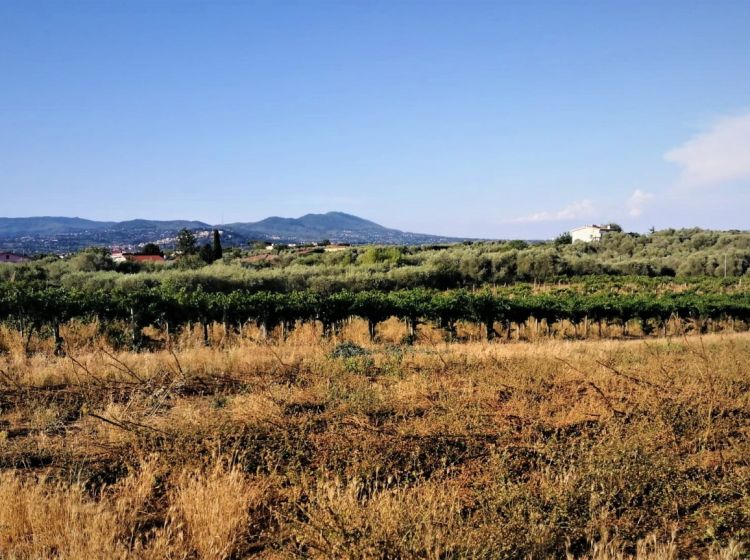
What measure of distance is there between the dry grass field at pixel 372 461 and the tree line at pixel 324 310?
19.9 ft

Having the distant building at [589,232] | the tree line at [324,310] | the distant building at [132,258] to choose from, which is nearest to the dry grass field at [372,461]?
the tree line at [324,310]

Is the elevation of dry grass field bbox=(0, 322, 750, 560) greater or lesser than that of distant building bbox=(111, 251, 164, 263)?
lesser

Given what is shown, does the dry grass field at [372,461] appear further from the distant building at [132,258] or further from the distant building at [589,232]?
the distant building at [589,232]

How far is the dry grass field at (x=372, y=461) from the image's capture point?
179 inches

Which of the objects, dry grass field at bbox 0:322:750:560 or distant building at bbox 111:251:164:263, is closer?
dry grass field at bbox 0:322:750:560

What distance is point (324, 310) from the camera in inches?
794

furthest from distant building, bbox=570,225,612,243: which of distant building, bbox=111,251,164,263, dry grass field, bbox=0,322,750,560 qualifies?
dry grass field, bbox=0,322,750,560

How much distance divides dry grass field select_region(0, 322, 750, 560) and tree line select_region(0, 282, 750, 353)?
6081 mm

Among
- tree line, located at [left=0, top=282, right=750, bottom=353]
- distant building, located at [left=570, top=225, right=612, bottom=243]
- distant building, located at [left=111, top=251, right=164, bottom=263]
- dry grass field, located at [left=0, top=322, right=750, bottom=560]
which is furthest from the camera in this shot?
distant building, located at [left=570, top=225, right=612, bottom=243]

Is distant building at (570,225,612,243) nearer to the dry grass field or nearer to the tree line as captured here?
the tree line

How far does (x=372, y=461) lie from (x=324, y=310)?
1411 cm

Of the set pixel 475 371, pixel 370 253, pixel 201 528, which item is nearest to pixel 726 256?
pixel 370 253

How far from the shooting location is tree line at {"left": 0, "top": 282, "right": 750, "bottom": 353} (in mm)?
16828

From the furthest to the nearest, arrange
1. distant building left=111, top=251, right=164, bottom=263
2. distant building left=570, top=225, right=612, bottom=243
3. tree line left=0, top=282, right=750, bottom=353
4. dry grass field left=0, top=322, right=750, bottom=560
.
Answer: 1. distant building left=570, top=225, right=612, bottom=243
2. distant building left=111, top=251, right=164, bottom=263
3. tree line left=0, top=282, right=750, bottom=353
4. dry grass field left=0, top=322, right=750, bottom=560
